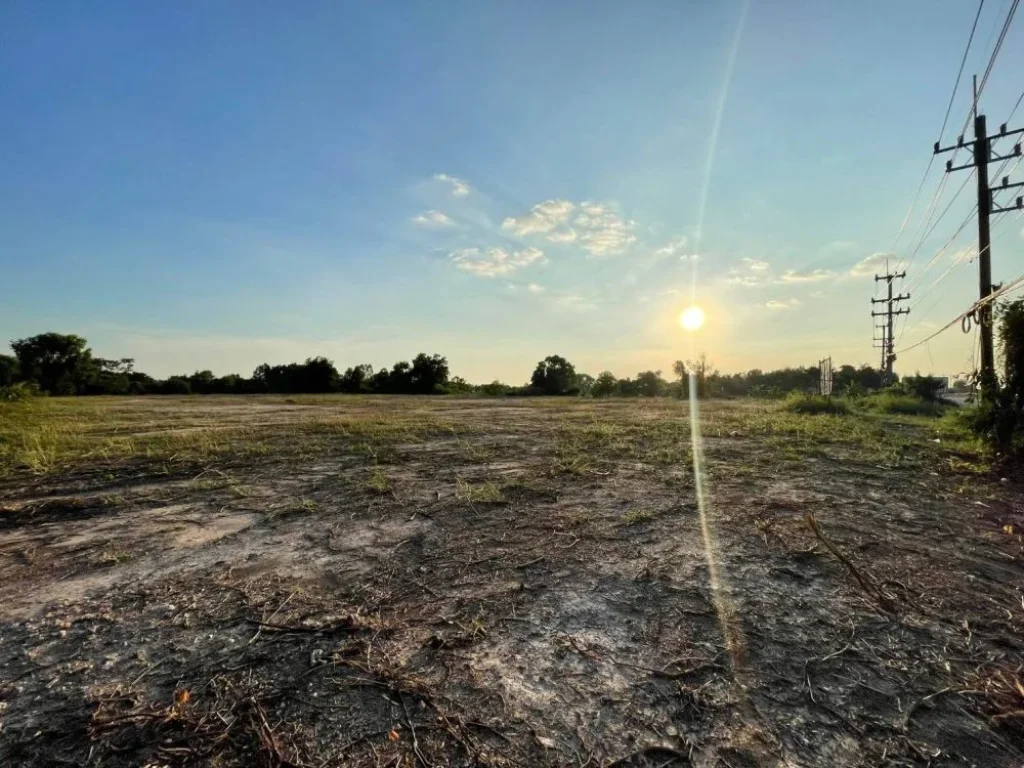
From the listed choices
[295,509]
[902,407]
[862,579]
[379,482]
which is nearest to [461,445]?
[379,482]

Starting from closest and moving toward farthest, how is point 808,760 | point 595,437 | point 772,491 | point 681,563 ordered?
point 808,760, point 681,563, point 772,491, point 595,437

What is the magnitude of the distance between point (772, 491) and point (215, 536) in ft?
14.0

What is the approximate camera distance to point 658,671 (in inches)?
63.3

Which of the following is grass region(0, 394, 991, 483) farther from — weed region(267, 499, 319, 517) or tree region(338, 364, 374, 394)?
tree region(338, 364, 374, 394)

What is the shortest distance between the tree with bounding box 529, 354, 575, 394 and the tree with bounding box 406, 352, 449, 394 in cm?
764

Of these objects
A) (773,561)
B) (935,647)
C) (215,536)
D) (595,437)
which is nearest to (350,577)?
(215,536)

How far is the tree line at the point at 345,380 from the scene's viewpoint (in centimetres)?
2993

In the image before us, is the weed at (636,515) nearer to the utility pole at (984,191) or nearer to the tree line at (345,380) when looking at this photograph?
the utility pole at (984,191)

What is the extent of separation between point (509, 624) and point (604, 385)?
32390mm

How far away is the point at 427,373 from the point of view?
39406 millimetres

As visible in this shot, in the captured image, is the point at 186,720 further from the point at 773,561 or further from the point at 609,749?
the point at 773,561

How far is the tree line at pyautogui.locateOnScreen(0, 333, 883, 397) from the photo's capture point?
29928 millimetres

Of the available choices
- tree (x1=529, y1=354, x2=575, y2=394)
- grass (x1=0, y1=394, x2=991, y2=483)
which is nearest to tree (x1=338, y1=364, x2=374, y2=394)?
tree (x1=529, y1=354, x2=575, y2=394)

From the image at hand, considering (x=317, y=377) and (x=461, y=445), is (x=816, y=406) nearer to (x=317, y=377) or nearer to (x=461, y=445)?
(x=461, y=445)
